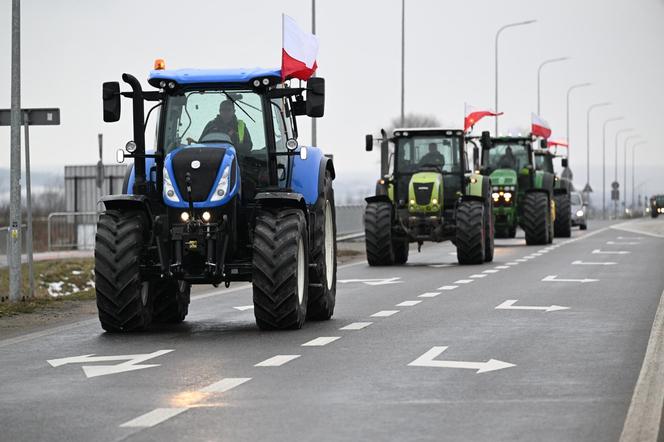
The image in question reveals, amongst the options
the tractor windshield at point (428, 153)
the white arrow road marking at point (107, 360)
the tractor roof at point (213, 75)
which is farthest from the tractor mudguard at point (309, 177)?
the tractor windshield at point (428, 153)

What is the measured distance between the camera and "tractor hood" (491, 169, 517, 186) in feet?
145

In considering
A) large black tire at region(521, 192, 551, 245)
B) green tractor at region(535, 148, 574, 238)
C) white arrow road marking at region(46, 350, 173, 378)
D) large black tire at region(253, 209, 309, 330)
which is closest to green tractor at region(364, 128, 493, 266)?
large black tire at region(521, 192, 551, 245)

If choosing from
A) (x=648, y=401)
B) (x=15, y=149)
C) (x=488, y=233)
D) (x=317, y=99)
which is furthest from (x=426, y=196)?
(x=648, y=401)

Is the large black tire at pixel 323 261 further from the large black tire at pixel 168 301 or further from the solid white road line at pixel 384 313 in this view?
the large black tire at pixel 168 301

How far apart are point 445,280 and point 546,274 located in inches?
93.8

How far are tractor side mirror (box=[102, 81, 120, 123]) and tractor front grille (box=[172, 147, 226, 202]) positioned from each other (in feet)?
3.08

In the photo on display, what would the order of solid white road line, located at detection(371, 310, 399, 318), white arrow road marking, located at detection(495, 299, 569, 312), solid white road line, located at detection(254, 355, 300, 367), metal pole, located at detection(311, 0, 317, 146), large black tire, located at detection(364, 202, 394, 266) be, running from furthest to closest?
metal pole, located at detection(311, 0, 317, 146) < large black tire, located at detection(364, 202, 394, 266) < white arrow road marking, located at detection(495, 299, 569, 312) < solid white road line, located at detection(371, 310, 399, 318) < solid white road line, located at detection(254, 355, 300, 367)

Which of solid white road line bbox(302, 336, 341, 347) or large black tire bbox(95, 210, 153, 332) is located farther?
large black tire bbox(95, 210, 153, 332)

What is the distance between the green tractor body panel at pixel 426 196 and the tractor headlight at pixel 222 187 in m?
17.2

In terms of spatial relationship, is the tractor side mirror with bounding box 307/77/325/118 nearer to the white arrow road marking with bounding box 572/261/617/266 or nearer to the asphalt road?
the asphalt road

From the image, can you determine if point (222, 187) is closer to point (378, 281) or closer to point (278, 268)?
point (278, 268)

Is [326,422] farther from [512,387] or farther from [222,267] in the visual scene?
[222,267]

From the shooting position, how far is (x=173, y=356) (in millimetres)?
13828

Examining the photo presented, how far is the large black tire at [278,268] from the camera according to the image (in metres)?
15.6
